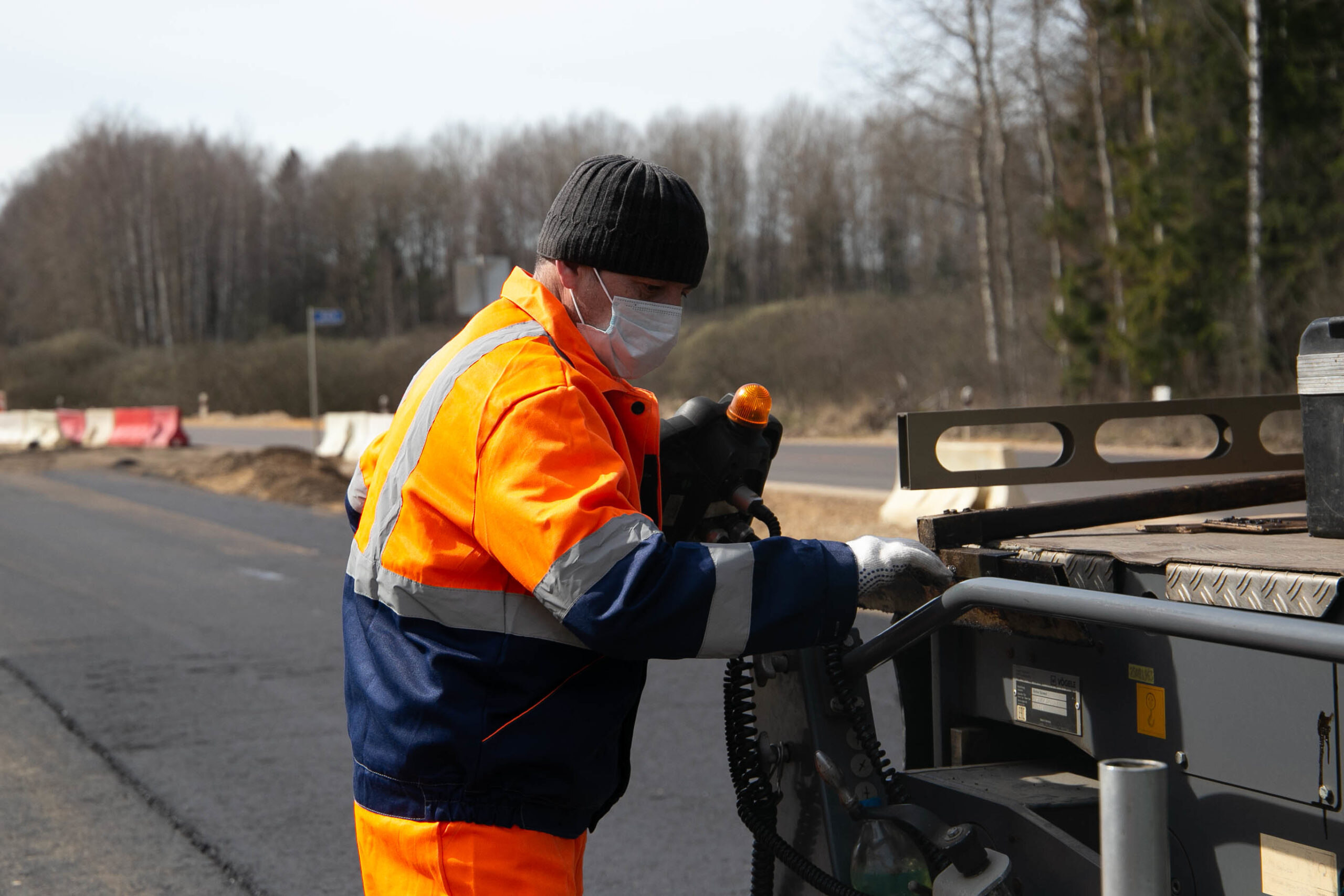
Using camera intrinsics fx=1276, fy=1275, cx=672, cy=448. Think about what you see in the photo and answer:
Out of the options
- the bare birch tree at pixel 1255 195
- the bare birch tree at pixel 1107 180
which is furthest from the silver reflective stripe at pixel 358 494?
the bare birch tree at pixel 1107 180

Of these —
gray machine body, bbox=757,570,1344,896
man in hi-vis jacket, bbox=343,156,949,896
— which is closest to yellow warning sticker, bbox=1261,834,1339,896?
gray machine body, bbox=757,570,1344,896

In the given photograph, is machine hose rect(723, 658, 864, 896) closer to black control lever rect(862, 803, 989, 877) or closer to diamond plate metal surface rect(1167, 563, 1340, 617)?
black control lever rect(862, 803, 989, 877)

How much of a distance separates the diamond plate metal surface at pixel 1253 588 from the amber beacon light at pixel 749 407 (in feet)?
2.44

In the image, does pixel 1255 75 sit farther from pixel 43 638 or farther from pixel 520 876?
pixel 520 876

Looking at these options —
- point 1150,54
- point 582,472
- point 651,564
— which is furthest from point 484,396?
point 1150,54

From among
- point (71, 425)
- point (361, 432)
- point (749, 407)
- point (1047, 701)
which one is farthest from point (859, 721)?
point (71, 425)

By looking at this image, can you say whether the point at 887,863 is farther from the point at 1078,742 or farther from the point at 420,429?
the point at 420,429

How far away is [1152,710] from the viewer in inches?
82.5

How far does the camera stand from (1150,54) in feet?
85.0

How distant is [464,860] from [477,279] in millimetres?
14881

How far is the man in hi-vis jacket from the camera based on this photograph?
179 cm

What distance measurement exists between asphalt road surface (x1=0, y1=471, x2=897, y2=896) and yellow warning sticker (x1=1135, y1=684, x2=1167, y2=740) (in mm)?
2213

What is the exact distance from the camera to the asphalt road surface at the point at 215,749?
4.23 m

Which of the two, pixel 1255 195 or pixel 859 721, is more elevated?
pixel 1255 195
